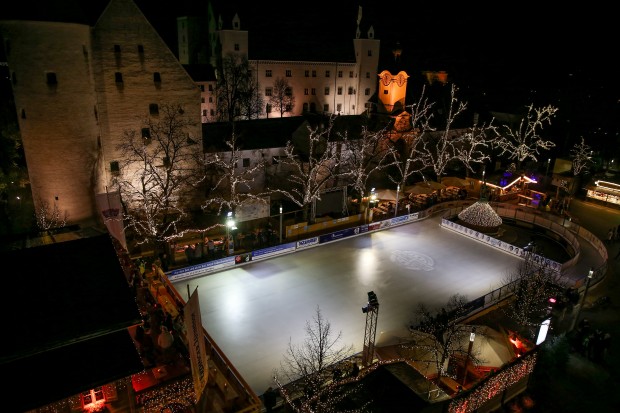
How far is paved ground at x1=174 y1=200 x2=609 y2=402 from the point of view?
696 inches

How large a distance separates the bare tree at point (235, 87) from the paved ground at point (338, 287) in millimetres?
28176

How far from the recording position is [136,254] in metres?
24.4

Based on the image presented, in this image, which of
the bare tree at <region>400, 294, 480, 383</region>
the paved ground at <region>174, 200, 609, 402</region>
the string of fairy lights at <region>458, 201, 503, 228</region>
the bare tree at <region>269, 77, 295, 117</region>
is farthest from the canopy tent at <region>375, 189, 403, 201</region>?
the bare tree at <region>269, 77, 295, 117</region>

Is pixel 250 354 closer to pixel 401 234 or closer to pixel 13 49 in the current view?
pixel 401 234

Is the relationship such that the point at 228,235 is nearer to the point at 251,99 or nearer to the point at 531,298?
the point at 531,298

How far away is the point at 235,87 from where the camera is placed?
49.2 meters

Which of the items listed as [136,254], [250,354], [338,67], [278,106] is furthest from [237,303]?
[338,67]

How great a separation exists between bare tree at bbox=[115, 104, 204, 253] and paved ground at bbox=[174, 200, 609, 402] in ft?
25.6

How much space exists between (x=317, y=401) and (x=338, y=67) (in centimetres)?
5002

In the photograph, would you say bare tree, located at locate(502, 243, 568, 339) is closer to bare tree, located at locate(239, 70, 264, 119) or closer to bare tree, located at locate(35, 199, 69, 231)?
bare tree, located at locate(35, 199, 69, 231)

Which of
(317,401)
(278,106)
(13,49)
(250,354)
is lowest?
(250,354)

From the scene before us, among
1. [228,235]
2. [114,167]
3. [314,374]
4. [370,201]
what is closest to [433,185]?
[370,201]

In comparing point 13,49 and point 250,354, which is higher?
point 13,49

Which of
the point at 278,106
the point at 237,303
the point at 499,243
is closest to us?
the point at 237,303
